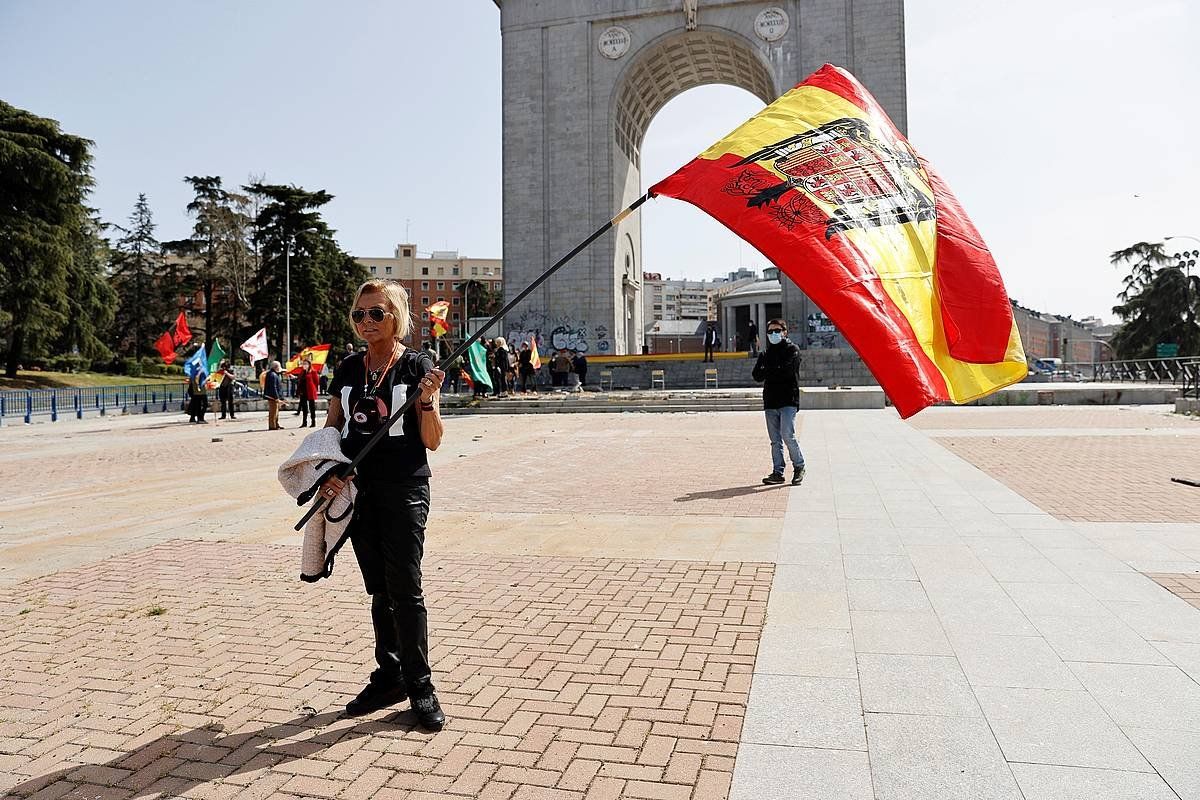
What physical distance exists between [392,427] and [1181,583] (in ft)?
16.6

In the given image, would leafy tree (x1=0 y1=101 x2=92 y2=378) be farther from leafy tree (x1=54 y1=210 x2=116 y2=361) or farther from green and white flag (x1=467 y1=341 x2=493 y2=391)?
green and white flag (x1=467 y1=341 x2=493 y2=391)

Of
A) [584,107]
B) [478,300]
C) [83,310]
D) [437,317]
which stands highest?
[584,107]

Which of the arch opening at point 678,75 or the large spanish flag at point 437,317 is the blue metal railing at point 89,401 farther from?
the arch opening at point 678,75

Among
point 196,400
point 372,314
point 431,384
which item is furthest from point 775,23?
point 431,384

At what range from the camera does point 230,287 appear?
65812 millimetres

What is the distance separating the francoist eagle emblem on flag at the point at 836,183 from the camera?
3.88 meters

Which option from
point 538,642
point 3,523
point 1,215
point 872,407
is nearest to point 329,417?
point 538,642

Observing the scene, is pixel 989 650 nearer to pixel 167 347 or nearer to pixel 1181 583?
pixel 1181 583

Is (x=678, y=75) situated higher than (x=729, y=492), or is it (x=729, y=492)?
(x=678, y=75)

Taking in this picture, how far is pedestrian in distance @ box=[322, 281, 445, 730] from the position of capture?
350cm

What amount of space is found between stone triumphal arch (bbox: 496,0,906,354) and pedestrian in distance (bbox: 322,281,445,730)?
36.6m

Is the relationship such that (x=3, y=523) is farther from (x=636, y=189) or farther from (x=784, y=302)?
(x=636, y=189)

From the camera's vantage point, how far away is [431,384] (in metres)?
3.40

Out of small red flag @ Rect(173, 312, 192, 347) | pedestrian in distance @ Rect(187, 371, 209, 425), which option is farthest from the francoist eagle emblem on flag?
small red flag @ Rect(173, 312, 192, 347)
